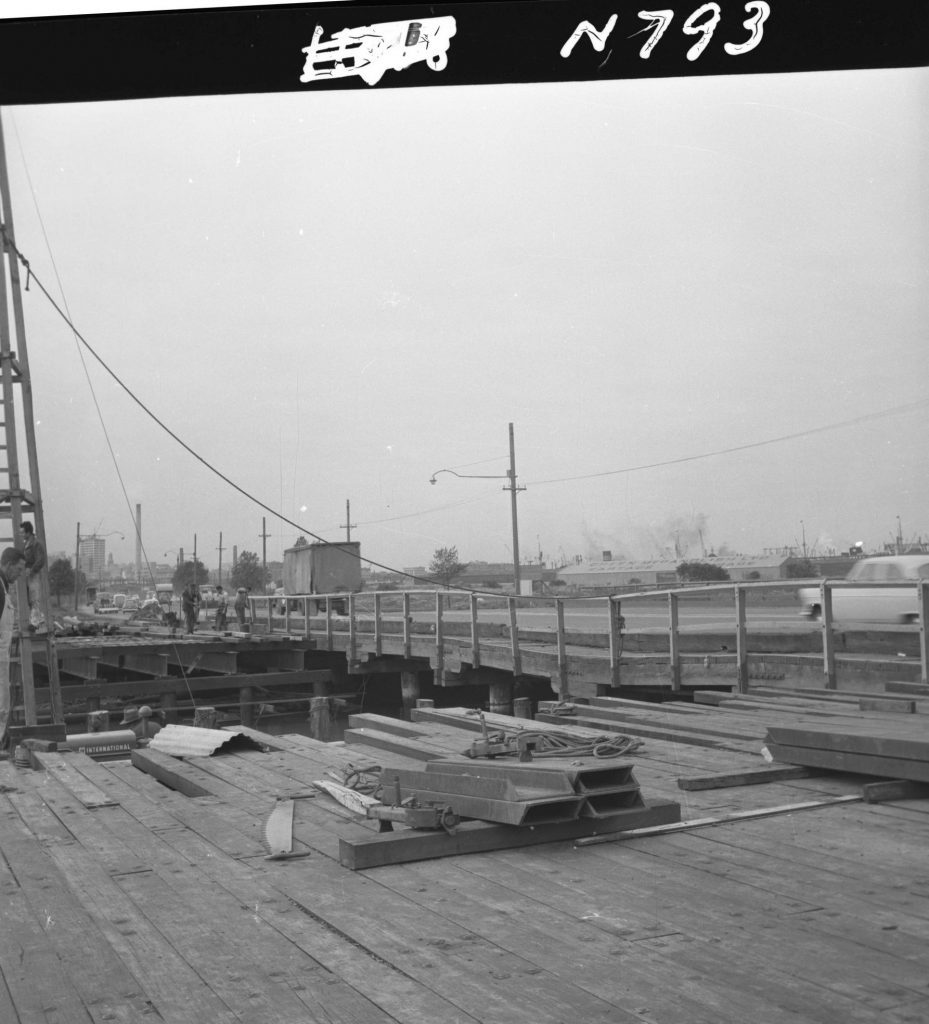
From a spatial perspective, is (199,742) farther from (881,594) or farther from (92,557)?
(881,594)

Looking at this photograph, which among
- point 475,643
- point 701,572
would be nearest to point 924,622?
point 701,572

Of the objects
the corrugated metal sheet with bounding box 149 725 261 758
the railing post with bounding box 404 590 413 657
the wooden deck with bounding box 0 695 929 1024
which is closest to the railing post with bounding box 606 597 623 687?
the corrugated metal sheet with bounding box 149 725 261 758

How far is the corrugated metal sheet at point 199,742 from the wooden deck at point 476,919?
4.65ft

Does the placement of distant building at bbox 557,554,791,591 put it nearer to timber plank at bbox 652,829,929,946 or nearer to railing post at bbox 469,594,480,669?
timber plank at bbox 652,829,929,946

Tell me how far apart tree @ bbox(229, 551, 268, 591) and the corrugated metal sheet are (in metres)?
1.26

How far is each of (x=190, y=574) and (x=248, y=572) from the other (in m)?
0.54

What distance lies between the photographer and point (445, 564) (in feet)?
24.3

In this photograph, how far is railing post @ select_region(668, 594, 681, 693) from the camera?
33.6 feet

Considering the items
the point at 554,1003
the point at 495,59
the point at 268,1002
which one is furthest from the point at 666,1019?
the point at 495,59

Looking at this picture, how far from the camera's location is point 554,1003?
2.38 metres

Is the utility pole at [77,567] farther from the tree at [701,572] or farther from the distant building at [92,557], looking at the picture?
the tree at [701,572]

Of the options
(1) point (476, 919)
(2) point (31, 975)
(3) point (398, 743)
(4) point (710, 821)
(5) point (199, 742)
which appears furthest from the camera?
(5) point (199, 742)

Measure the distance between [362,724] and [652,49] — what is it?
4714 mm

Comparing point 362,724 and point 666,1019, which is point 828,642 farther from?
point 666,1019
